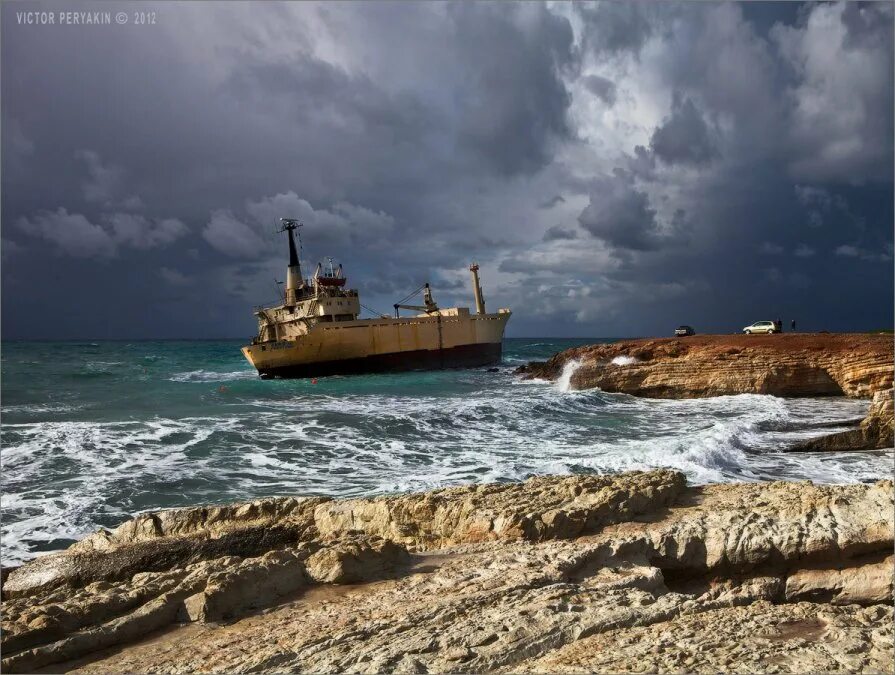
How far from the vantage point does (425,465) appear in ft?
38.8

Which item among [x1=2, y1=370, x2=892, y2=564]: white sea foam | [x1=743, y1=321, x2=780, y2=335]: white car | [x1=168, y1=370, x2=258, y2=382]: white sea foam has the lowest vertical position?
[x1=2, y1=370, x2=892, y2=564]: white sea foam

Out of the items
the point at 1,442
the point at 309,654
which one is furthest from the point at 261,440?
the point at 309,654

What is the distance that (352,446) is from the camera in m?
14.1

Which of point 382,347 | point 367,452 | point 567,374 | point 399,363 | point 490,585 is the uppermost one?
point 382,347

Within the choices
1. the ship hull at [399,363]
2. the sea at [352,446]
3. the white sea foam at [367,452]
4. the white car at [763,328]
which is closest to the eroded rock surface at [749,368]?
the sea at [352,446]

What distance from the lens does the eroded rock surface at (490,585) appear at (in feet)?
10.8

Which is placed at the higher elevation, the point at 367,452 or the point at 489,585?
the point at 489,585

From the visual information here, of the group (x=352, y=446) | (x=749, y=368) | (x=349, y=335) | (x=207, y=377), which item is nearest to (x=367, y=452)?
(x=352, y=446)

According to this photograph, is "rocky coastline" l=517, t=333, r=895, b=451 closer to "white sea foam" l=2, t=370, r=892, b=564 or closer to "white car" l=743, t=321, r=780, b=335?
"white sea foam" l=2, t=370, r=892, b=564

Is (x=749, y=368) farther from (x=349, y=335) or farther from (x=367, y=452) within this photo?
(x=349, y=335)

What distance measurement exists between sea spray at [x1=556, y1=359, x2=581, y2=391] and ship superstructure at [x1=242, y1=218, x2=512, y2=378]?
1417cm

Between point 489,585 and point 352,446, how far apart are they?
1042cm

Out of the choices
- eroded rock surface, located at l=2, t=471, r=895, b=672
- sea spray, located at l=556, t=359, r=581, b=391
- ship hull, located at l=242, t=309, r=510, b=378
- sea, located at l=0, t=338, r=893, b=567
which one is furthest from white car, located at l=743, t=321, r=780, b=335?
eroded rock surface, located at l=2, t=471, r=895, b=672

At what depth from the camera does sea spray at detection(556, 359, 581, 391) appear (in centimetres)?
2758
